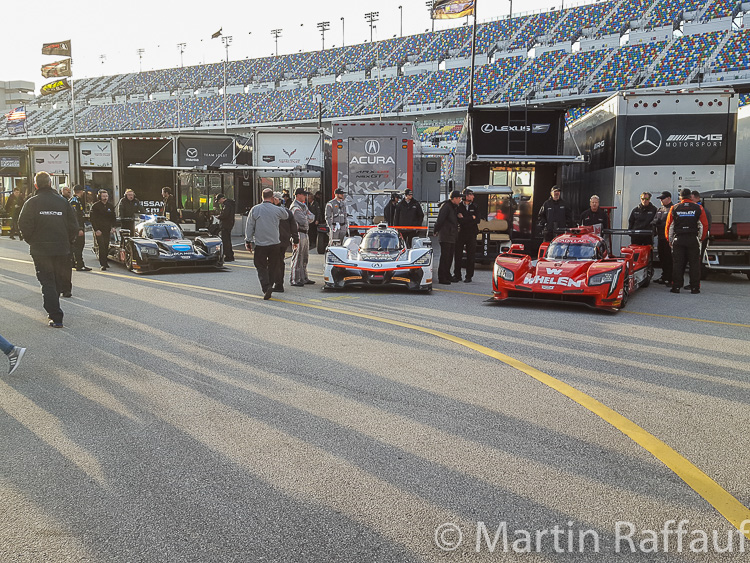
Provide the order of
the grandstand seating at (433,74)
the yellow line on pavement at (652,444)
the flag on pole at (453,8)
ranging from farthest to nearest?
the grandstand seating at (433,74)
the flag on pole at (453,8)
the yellow line on pavement at (652,444)

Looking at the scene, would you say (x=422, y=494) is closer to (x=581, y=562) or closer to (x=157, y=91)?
(x=581, y=562)

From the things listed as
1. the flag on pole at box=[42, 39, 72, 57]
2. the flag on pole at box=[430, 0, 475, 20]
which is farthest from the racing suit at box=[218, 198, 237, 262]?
the flag on pole at box=[42, 39, 72, 57]

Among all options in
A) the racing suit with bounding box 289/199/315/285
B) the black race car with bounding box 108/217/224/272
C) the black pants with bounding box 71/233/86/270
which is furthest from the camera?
the black race car with bounding box 108/217/224/272

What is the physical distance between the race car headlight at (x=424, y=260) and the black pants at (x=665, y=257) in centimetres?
471

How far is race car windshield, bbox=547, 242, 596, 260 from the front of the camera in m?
9.96

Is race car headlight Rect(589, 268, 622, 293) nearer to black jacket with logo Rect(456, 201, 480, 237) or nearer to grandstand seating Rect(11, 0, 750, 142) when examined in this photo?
black jacket with logo Rect(456, 201, 480, 237)

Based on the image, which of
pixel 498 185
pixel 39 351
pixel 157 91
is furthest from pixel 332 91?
pixel 39 351

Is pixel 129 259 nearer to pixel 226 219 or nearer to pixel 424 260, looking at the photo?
pixel 226 219

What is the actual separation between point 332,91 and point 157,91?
23.8 meters

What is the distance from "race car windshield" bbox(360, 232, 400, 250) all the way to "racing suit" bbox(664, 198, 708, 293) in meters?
4.83

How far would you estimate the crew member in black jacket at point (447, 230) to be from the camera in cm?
1212

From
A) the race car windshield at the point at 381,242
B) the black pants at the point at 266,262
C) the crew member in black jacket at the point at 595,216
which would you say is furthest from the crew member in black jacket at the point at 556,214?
the black pants at the point at 266,262

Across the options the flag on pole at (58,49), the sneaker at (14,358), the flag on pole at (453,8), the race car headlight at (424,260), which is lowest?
the sneaker at (14,358)

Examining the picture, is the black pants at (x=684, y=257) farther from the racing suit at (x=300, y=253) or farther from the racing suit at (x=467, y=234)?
the racing suit at (x=300, y=253)
